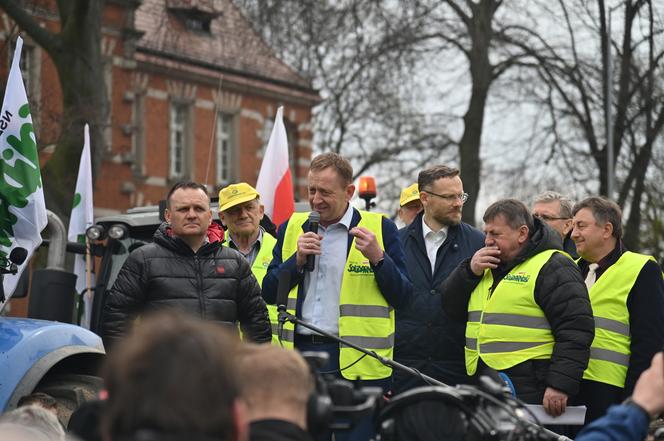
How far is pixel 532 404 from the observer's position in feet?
25.6

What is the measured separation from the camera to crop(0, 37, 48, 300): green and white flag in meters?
9.34

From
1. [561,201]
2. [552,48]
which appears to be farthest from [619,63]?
[561,201]

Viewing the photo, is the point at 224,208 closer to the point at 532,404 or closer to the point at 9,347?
the point at 9,347

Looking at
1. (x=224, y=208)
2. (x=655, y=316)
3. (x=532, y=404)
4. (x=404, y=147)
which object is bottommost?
(x=532, y=404)

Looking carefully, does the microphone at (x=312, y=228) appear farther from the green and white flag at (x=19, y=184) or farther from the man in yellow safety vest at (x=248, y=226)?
the green and white flag at (x=19, y=184)

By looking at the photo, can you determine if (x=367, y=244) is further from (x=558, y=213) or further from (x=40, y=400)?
(x=558, y=213)

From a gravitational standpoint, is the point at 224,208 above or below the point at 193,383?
above

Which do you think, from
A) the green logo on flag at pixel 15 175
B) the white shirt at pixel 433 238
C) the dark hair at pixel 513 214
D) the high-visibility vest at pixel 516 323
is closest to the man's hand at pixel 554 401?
the high-visibility vest at pixel 516 323

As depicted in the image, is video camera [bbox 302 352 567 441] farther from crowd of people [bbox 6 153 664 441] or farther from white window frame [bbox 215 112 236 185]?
white window frame [bbox 215 112 236 185]

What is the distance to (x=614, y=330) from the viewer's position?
813cm

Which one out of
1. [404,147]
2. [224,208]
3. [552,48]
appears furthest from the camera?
[404,147]

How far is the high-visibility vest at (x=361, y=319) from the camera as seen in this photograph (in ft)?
26.7

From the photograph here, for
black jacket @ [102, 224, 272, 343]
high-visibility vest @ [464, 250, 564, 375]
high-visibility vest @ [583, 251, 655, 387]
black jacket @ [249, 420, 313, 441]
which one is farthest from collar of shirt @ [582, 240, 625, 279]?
black jacket @ [249, 420, 313, 441]

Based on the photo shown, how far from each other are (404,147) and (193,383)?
3373cm
